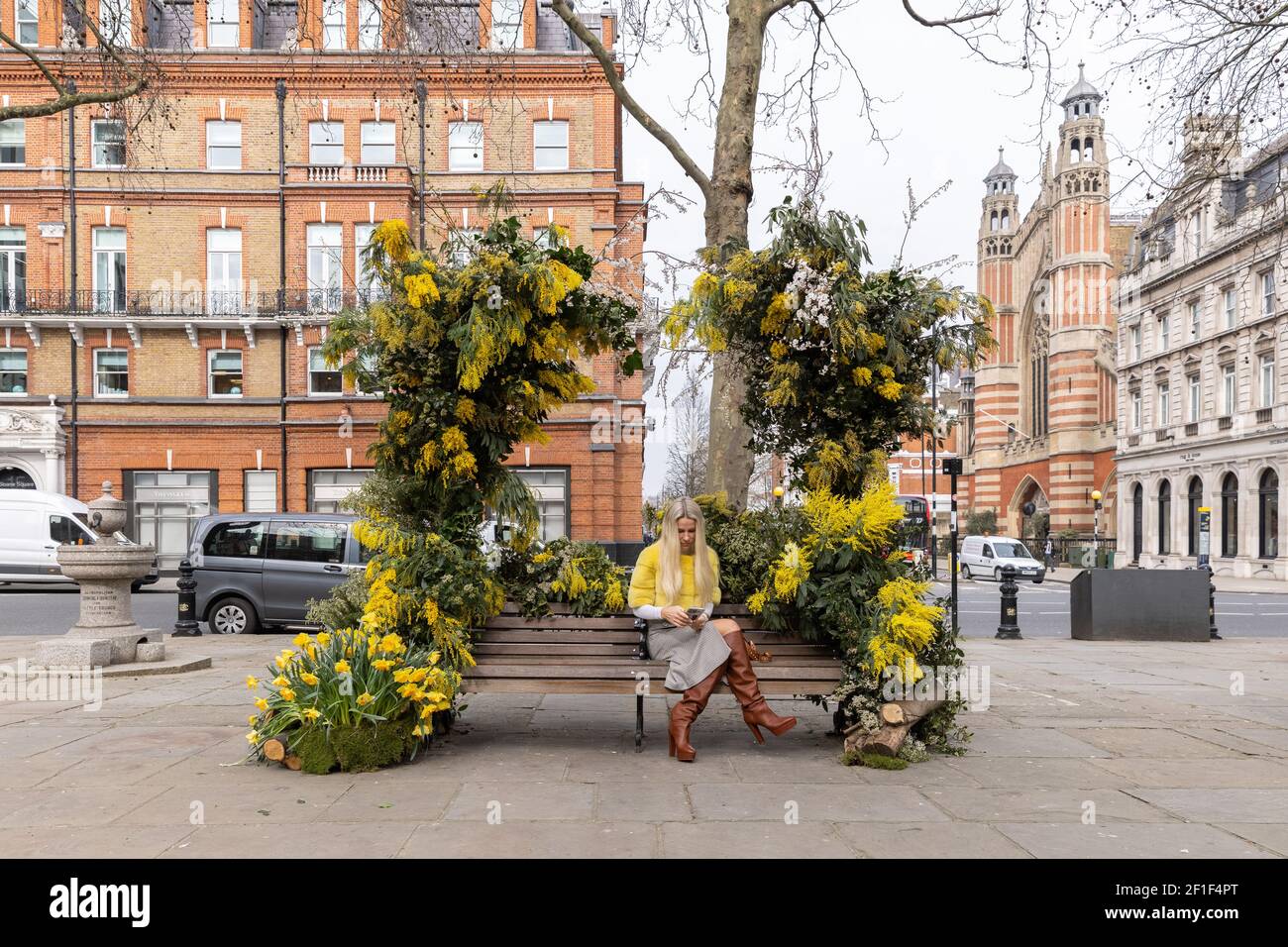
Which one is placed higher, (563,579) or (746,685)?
(563,579)

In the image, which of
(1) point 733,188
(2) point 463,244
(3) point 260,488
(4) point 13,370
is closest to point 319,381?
(3) point 260,488

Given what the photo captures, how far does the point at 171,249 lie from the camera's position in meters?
30.9

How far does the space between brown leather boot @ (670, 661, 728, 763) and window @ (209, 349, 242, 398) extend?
28003 mm

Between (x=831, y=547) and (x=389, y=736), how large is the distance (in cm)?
321

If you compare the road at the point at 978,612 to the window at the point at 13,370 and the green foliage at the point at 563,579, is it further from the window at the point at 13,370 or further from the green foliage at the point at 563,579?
the green foliage at the point at 563,579

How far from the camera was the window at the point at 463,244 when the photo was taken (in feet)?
23.7

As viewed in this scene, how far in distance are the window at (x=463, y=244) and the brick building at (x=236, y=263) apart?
23.2 metres

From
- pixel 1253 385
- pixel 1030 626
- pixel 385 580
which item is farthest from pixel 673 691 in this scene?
pixel 1253 385

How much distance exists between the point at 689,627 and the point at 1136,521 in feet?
164

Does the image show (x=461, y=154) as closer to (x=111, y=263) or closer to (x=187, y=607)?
(x=111, y=263)

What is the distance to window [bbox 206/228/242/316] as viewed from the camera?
31.0 meters

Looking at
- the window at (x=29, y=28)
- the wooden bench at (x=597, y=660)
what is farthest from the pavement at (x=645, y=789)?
the window at (x=29, y=28)

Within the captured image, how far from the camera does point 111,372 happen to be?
31172 mm

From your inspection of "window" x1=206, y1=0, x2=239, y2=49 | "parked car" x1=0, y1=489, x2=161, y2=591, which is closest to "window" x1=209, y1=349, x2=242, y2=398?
"parked car" x1=0, y1=489, x2=161, y2=591
